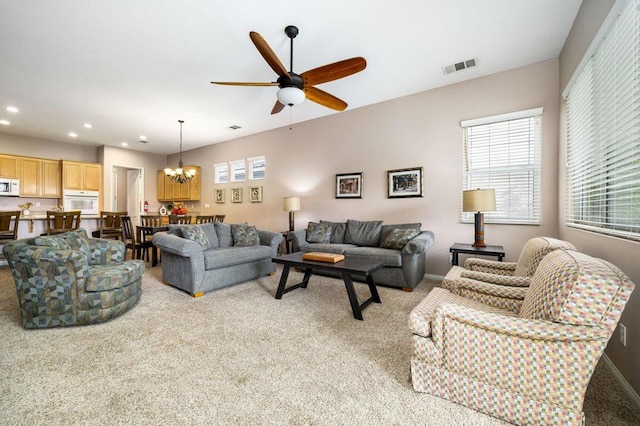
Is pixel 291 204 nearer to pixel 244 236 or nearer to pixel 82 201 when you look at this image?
pixel 244 236

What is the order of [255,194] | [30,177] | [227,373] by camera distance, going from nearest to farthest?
[227,373] < [30,177] < [255,194]

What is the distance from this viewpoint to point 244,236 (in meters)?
4.11

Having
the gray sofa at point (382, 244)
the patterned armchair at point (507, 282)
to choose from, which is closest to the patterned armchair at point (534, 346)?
the patterned armchair at point (507, 282)

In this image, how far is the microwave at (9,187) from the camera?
5.61 metres

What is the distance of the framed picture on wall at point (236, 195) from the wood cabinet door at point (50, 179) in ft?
13.3

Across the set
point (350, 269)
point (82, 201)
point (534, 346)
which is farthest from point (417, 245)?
point (82, 201)

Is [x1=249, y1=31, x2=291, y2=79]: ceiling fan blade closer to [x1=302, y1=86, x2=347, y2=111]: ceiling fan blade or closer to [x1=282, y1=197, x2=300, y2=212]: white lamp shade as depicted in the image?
[x1=302, y1=86, x2=347, y2=111]: ceiling fan blade

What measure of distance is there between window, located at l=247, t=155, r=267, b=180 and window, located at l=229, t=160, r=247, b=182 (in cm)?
21

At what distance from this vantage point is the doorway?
7.71 metres

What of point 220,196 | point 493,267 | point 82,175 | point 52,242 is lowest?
point 493,267

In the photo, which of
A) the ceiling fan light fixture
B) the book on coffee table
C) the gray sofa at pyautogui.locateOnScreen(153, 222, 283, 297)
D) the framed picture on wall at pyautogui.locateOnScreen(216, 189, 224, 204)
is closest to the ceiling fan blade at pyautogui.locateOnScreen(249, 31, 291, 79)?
the ceiling fan light fixture

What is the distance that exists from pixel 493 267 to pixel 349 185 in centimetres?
281

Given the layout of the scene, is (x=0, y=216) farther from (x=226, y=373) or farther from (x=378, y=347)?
(x=378, y=347)

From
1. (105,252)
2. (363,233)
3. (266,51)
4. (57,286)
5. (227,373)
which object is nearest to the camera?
(227,373)
